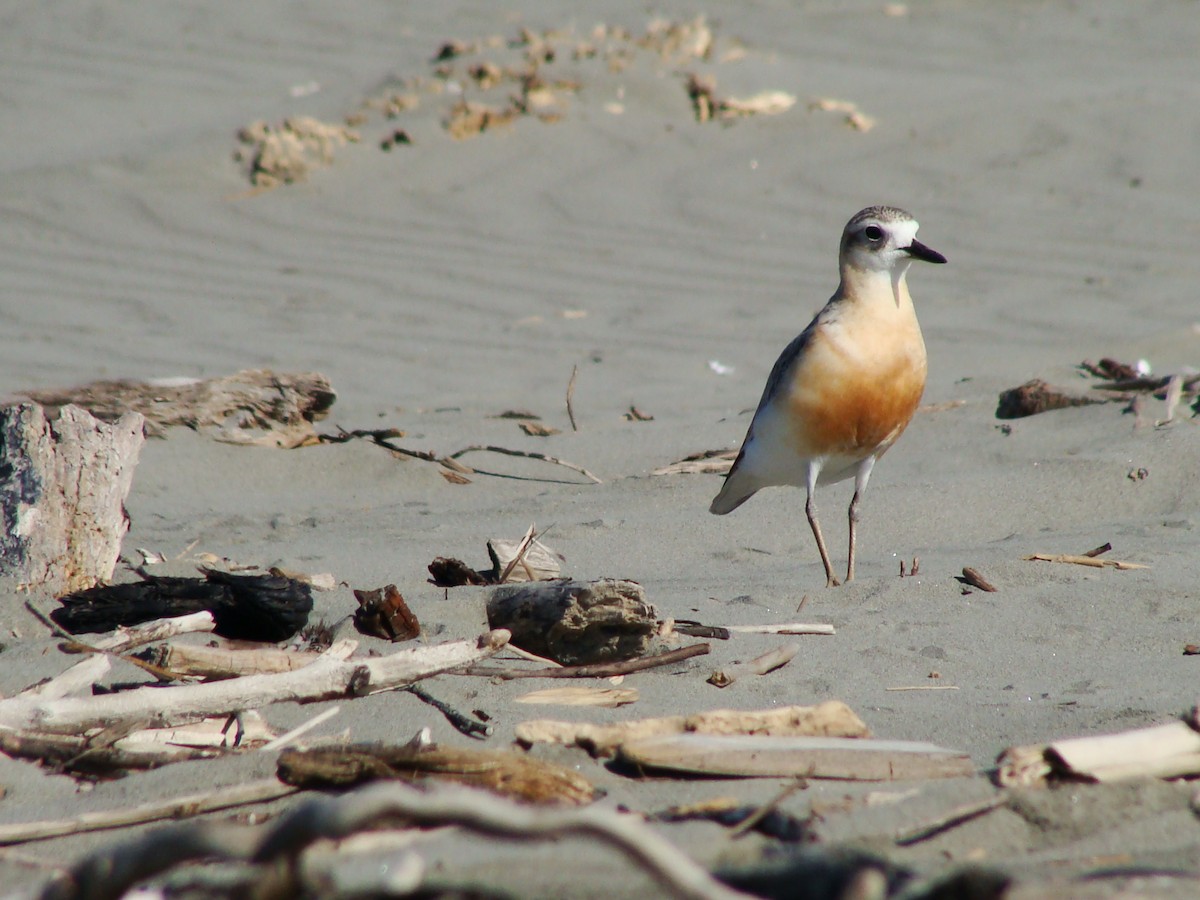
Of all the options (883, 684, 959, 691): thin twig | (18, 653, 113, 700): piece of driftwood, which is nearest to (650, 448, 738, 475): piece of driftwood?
(883, 684, 959, 691): thin twig

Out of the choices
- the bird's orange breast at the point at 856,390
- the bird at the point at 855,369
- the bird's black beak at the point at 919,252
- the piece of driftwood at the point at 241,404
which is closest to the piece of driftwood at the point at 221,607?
the bird at the point at 855,369

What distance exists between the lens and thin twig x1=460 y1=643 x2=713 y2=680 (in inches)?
124

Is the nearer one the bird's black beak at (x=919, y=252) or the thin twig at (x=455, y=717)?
the thin twig at (x=455, y=717)

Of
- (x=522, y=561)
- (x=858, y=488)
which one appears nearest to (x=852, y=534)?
(x=858, y=488)

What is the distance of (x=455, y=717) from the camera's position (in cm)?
283

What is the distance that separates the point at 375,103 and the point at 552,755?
10.9m

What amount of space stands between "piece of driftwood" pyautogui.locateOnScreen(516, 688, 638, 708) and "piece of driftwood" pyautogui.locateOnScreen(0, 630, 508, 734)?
5.9 inches

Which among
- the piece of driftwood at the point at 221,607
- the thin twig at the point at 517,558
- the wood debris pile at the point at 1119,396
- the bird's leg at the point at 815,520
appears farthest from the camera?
the wood debris pile at the point at 1119,396

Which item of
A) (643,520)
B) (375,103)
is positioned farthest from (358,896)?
(375,103)

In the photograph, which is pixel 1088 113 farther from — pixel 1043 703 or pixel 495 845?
pixel 495 845

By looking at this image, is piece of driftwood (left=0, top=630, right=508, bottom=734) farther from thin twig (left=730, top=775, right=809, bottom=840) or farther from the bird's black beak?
the bird's black beak

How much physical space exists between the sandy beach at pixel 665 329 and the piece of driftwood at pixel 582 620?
169 mm

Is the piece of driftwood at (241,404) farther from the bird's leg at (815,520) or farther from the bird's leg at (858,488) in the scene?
the bird's leg at (858,488)

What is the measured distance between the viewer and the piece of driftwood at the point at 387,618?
3482mm
